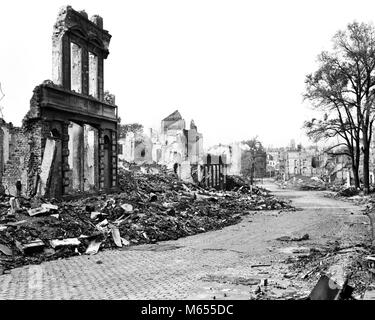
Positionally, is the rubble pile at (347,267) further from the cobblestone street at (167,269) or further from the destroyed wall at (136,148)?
the destroyed wall at (136,148)

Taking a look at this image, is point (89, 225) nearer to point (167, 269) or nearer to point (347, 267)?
point (167, 269)

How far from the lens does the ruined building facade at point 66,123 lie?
1816 centimetres

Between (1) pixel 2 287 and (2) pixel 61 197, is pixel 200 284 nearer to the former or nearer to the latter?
(1) pixel 2 287

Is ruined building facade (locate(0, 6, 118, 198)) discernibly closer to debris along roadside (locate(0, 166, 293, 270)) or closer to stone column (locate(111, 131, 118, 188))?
stone column (locate(111, 131, 118, 188))

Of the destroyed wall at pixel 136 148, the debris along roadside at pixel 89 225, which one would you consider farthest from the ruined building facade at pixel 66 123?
the destroyed wall at pixel 136 148

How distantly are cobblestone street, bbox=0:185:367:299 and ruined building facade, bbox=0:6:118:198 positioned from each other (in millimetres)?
7736

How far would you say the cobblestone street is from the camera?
7336 mm

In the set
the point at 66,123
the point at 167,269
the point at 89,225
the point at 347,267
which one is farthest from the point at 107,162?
the point at 347,267

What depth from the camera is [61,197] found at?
18.9 m

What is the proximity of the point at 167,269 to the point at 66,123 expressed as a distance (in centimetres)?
1211

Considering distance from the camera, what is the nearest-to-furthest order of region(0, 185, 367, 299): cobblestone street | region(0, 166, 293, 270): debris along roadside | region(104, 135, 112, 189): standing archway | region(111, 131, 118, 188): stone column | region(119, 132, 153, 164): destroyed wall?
region(0, 185, 367, 299): cobblestone street → region(0, 166, 293, 270): debris along roadside → region(104, 135, 112, 189): standing archway → region(111, 131, 118, 188): stone column → region(119, 132, 153, 164): destroyed wall

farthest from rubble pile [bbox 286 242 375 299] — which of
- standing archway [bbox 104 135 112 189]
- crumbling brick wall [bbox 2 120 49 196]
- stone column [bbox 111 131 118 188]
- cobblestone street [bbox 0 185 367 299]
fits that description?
stone column [bbox 111 131 118 188]

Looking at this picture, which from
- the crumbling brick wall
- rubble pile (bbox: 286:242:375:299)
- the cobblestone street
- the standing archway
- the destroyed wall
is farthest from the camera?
the destroyed wall
